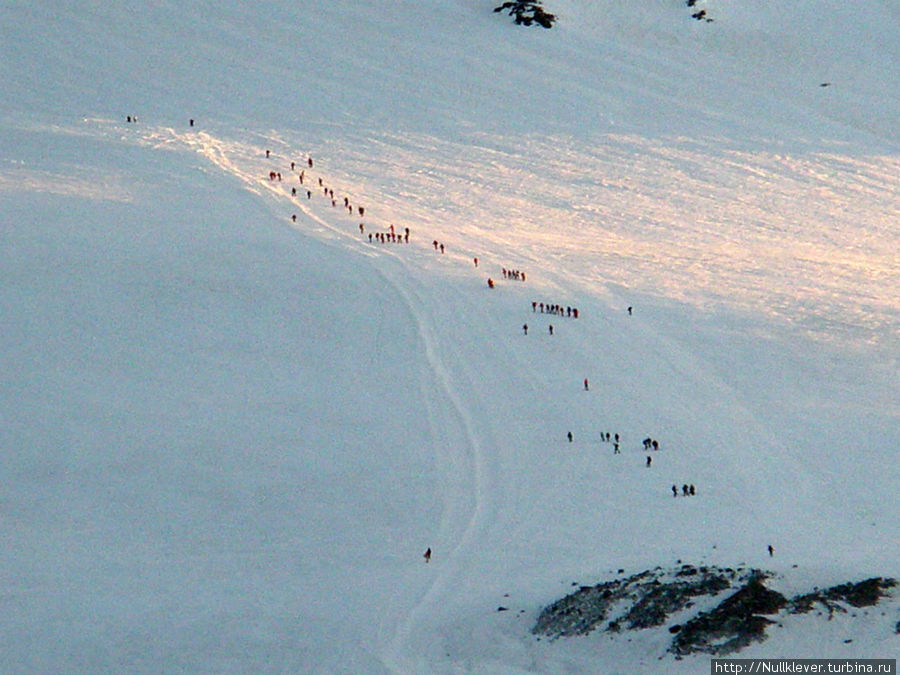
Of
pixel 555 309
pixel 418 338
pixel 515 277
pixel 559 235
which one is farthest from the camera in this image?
pixel 559 235

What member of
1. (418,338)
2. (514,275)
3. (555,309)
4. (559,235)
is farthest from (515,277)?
(418,338)

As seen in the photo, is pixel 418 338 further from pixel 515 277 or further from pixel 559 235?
pixel 559 235

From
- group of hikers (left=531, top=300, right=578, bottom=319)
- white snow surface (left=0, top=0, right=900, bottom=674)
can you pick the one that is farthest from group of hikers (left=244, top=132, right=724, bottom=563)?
white snow surface (left=0, top=0, right=900, bottom=674)

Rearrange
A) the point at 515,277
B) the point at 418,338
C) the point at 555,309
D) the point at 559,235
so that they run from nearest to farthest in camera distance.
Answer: the point at 418,338
the point at 555,309
the point at 515,277
the point at 559,235

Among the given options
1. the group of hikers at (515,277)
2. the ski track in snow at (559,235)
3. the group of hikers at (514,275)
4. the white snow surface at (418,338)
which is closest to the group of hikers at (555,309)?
the group of hikers at (515,277)

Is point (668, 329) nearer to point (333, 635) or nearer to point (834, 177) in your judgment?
point (333, 635)

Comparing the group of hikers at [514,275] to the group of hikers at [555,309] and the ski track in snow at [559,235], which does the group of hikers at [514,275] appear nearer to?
the ski track in snow at [559,235]

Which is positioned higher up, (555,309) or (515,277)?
(515,277)

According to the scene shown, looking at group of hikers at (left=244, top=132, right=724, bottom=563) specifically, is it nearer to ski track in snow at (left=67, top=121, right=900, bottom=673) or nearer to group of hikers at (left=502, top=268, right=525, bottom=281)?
group of hikers at (left=502, top=268, right=525, bottom=281)
